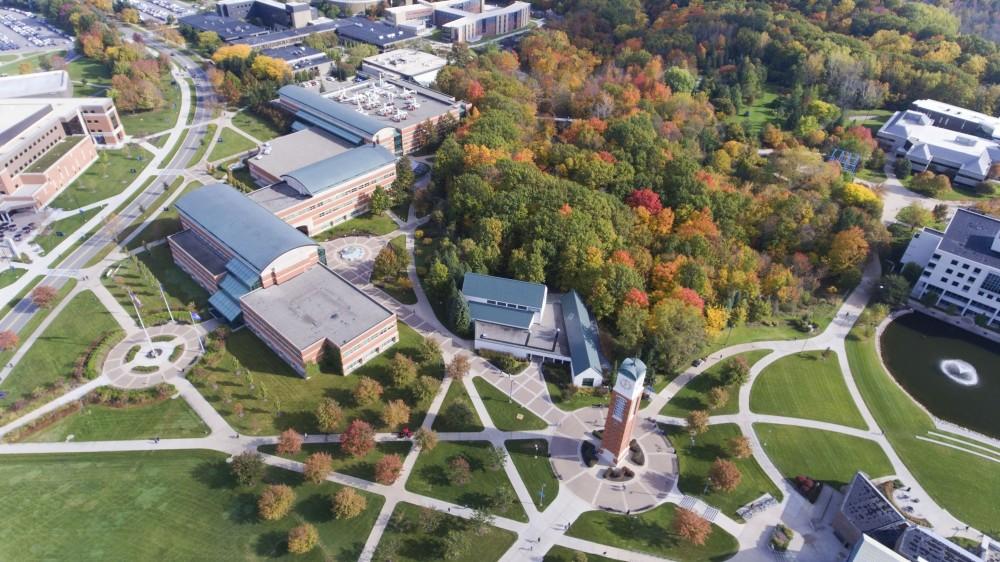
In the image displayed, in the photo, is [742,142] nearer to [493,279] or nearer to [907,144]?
[907,144]

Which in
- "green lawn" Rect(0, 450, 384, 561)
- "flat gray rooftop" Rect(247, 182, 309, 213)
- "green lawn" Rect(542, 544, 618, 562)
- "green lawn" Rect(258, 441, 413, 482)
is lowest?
"green lawn" Rect(0, 450, 384, 561)

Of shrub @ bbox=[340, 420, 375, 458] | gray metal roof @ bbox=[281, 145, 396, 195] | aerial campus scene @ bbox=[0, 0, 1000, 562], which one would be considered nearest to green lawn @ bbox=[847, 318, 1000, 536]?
aerial campus scene @ bbox=[0, 0, 1000, 562]

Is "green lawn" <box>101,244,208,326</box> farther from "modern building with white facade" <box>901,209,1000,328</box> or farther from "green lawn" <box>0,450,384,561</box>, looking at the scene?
"modern building with white facade" <box>901,209,1000,328</box>

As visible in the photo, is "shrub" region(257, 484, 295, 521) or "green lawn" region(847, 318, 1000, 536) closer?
"shrub" region(257, 484, 295, 521)

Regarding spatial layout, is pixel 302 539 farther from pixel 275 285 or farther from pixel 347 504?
pixel 275 285

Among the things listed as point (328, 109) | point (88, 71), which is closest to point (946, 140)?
point (328, 109)

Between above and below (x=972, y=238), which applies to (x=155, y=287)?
below

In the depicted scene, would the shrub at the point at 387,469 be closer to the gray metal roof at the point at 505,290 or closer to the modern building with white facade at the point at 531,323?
the modern building with white facade at the point at 531,323
